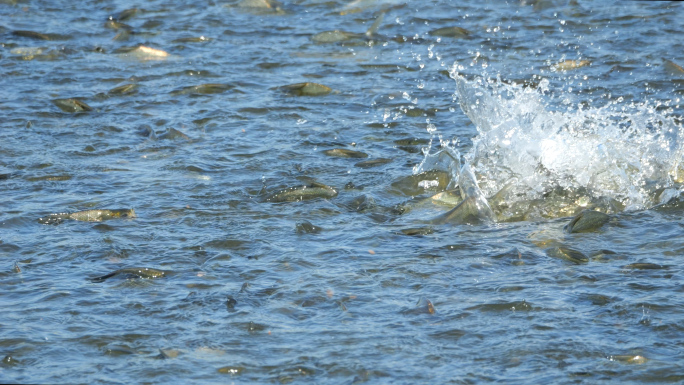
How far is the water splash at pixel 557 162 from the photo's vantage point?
18.8 feet

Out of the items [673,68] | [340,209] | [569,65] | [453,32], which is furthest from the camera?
[453,32]

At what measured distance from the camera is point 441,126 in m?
Result: 7.46

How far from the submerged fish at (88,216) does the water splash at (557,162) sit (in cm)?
206

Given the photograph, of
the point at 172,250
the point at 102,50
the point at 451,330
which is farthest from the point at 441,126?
the point at 102,50

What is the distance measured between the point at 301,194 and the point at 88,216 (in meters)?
1.31

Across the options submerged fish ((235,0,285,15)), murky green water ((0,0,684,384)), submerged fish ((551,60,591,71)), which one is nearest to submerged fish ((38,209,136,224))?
murky green water ((0,0,684,384))

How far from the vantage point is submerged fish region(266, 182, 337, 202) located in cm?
588

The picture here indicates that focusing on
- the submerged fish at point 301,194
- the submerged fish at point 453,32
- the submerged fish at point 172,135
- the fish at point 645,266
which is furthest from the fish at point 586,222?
the submerged fish at point 453,32

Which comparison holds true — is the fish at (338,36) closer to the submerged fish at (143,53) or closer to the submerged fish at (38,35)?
the submerged fish at (143,53)

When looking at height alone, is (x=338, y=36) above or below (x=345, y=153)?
above

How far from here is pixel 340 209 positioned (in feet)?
18.7

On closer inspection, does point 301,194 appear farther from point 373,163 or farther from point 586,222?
point 586,222

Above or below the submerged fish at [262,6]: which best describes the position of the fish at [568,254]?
below

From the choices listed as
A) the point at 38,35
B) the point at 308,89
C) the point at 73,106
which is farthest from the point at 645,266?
the point at 38,35
